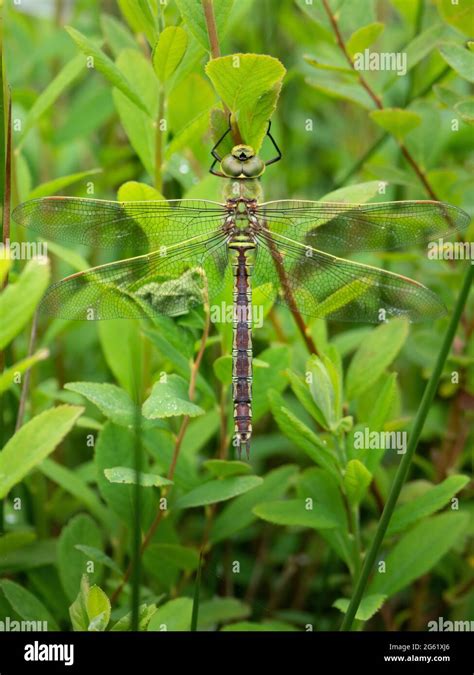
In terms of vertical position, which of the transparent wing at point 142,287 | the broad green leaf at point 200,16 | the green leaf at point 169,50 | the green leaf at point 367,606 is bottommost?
the green leaf at point 367,606

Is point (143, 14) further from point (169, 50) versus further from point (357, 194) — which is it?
point (357, 194)

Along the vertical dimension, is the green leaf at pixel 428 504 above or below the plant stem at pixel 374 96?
below

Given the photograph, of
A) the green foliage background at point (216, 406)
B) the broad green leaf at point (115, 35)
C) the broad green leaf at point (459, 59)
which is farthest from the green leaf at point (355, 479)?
the broad green leaf at point (115, 35)

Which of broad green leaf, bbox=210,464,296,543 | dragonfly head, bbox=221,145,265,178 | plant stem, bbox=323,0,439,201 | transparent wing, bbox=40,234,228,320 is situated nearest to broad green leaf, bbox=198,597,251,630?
broad green leaf, bbox=210,464,296,543

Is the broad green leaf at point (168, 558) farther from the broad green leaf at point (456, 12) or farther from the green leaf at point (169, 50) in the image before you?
the broad green leaf at point (456, 12)

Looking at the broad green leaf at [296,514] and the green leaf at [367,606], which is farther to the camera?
the broad green leaf at [296,514]

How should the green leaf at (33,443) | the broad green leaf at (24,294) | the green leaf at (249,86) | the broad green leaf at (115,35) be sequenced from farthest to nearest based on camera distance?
the broad green leaf at (115,35)
the green leaf at (249,86)
the green leaf at (33,443)
the broad green leaf at (24,294)

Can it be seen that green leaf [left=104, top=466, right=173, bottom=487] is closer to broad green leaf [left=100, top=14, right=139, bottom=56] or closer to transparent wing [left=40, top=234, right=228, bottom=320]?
transparent wing [left=40, top=234, right=228, bottom=320]

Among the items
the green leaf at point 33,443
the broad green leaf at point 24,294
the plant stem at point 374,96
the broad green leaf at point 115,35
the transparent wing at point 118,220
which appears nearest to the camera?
the broad green leaf at point 24,294
